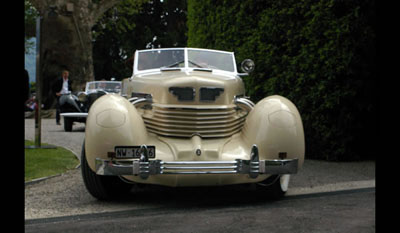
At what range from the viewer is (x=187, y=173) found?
518cm

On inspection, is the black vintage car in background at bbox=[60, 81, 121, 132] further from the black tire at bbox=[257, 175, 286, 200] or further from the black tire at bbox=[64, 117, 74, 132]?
the black tire at bbox=[257, 175, 286, 200]

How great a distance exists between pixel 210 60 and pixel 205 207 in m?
2.46

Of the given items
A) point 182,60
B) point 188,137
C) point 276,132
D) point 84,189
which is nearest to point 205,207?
point 188,137

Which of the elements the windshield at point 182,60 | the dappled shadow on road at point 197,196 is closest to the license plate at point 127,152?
the dappled shadow on road at point 197,196

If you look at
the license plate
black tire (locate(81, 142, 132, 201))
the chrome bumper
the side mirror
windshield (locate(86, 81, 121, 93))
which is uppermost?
the side mirror

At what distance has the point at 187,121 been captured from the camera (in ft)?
19.0

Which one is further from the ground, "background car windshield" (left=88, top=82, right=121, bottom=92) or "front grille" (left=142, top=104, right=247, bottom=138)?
"front grille" (left=142, top=104, right=247, bottom=138)

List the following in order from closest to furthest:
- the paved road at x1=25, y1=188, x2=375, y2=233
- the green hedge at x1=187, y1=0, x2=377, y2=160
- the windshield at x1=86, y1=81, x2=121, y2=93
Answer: the paved road at x1=25, y1=188, x2=375, y2=233 < the green hedge at x1=187, y1=0, x2=377, y2=160 < the windshield at x1=86, y1=81, x2=121, y2=93

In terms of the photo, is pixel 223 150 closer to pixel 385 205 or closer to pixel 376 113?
pixel 385 205

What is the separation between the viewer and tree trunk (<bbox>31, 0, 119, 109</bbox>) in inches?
890

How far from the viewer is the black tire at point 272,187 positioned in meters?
5.88

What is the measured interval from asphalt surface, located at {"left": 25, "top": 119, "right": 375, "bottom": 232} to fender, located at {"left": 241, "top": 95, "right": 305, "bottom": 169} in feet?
1.85

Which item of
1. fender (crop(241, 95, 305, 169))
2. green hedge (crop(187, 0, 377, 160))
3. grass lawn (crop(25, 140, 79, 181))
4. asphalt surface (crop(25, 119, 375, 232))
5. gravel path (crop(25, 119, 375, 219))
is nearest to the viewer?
A: asphalt surface (crop(25, 119, 375, 232))

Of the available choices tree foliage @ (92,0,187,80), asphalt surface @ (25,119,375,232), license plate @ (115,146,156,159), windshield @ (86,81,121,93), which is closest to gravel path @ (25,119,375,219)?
asphalt surface @ (25,119,375,232)
